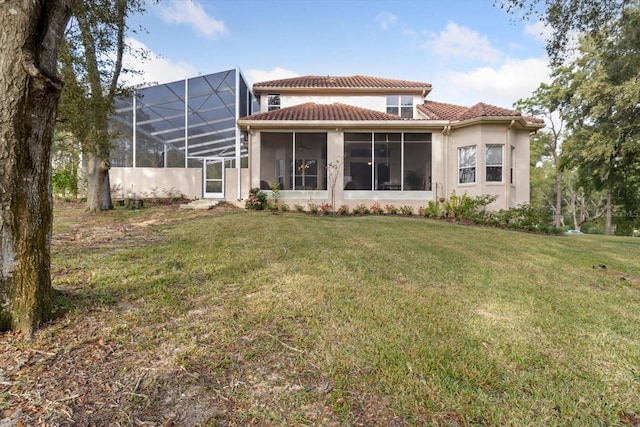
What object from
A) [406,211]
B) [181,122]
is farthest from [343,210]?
[181,122]

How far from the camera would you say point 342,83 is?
15836 mm

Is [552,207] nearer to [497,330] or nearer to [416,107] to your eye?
[416,107]

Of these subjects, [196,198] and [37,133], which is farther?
[196,198]

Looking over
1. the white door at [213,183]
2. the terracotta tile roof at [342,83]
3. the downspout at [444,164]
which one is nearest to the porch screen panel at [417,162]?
the downspout at [444,164]

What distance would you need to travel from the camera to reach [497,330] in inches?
101

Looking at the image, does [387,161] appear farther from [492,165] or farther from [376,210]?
[492,165]

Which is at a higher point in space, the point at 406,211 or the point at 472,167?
the point at 472,167

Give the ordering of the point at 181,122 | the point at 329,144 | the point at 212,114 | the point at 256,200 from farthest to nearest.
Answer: the point at 181,122
the point at 212,114
the point at 329,144
the point at 256,200

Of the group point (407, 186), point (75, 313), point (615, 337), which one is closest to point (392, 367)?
point (615, 337)

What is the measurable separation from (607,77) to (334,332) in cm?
2137

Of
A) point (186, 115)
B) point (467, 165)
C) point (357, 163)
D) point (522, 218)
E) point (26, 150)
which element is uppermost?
point (186, 115)

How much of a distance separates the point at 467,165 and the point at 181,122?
1421 centimetres

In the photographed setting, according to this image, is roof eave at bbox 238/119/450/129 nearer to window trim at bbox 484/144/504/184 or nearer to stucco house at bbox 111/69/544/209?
stucco house at bbox 111/69/544/209

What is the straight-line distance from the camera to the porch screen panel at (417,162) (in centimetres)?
1289
